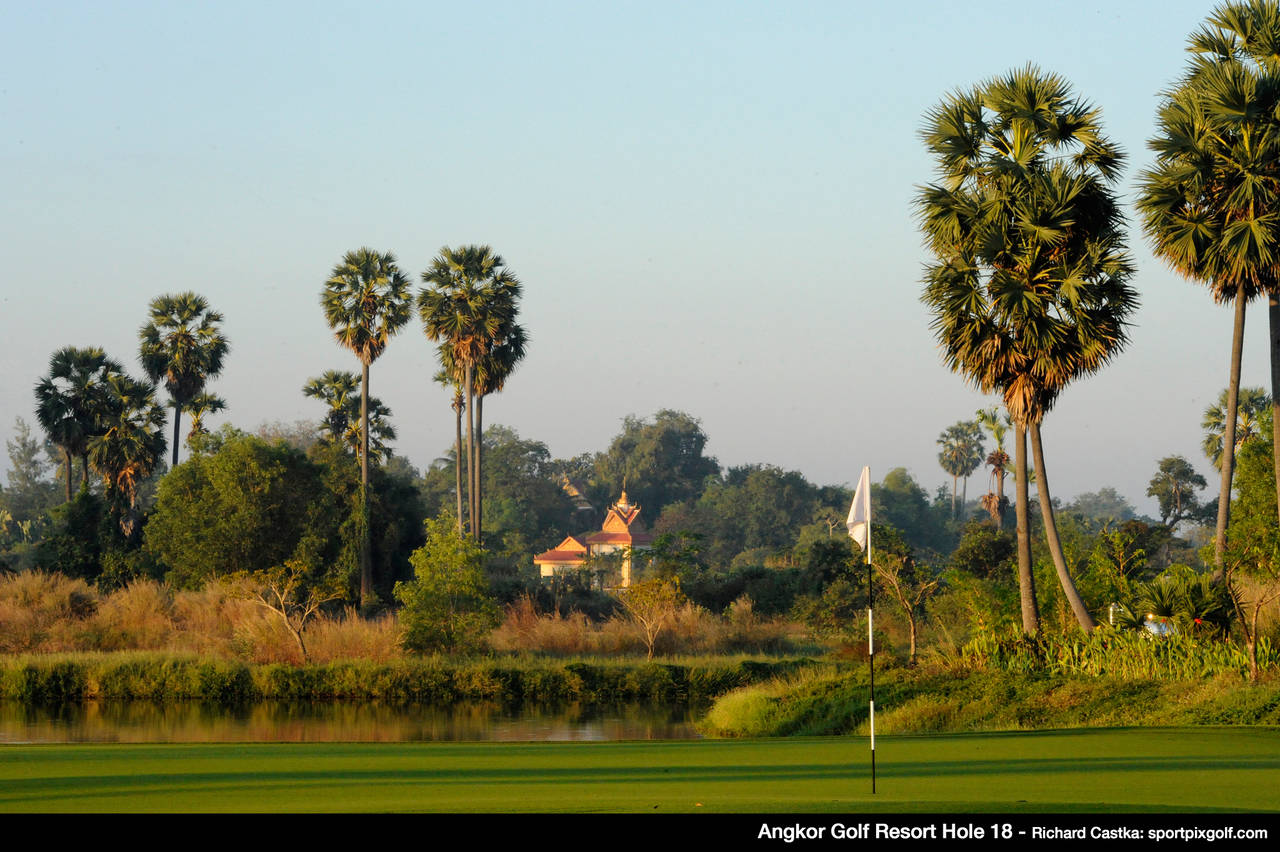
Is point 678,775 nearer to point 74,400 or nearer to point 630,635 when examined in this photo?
point 630,635

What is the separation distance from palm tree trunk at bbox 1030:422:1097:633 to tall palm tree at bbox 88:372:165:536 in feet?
128

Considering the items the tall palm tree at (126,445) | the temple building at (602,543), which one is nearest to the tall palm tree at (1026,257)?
the tall palm tree at (126,445)

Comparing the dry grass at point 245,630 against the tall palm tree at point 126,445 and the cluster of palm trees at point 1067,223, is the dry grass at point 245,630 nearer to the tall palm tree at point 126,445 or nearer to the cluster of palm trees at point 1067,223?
the tall palm tree at point 126,445

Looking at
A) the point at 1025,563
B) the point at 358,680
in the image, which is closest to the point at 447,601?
the point at 358,680

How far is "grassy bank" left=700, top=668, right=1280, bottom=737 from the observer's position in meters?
22.0

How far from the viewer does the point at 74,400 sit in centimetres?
5400

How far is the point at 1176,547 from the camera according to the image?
80625 millimetres

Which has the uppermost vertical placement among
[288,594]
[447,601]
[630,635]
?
[288,594]

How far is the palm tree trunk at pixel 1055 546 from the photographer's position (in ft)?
86.1

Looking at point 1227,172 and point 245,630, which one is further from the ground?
point 1227,172

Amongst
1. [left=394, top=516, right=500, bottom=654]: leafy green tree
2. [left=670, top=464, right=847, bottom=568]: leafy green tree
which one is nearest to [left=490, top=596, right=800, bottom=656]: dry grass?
[left=394, top=516, right=500, bottom=654]: leafy green tree

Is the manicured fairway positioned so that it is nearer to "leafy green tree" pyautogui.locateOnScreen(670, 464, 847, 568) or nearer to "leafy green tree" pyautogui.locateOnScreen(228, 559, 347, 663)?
"leafy green tree" pyautogui.locateOnScreen(228, 559, 347, 663)

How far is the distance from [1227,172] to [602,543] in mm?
72610
